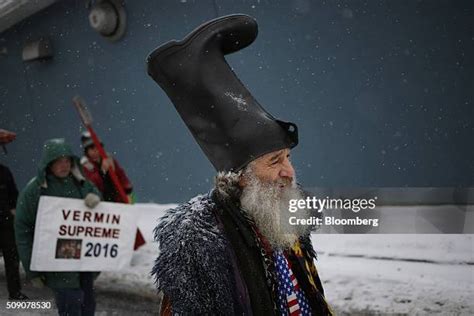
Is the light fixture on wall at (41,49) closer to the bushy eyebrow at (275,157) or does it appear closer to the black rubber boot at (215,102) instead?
the black rubber boot at (215,102)

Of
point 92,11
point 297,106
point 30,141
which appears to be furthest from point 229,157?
point 30,141

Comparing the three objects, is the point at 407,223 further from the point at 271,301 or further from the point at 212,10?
the point at 271,301

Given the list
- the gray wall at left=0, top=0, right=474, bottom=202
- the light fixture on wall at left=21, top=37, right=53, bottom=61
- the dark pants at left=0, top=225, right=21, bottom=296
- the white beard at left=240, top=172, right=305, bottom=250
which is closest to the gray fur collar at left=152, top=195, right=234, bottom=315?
the white beard at left=240, top=172, right=305, bottom=250

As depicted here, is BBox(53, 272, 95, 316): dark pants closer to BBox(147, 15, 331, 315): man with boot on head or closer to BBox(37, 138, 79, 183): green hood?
BBox(37, 138, 79, 183): green hood

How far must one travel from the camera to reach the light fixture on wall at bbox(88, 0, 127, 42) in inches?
319

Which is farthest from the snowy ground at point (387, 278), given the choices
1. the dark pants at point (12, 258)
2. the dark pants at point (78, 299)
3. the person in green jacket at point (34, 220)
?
the person in green jacket at point (34, 220)

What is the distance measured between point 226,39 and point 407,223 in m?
4.04

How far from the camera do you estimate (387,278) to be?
229 inches

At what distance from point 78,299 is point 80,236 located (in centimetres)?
76

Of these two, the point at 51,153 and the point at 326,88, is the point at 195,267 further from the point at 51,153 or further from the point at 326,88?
the point at 326,88

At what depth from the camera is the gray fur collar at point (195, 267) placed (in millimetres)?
2207

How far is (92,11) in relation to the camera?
805 cm

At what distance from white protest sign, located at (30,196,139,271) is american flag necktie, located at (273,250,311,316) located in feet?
9.57

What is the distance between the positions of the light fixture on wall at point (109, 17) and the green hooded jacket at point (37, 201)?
11.2 feet
